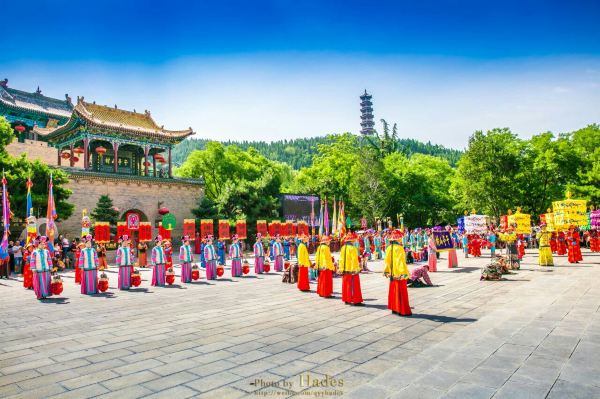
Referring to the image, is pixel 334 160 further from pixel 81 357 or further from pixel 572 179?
pixel 81 357

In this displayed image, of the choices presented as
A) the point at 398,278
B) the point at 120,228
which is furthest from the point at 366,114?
the point at 398,278

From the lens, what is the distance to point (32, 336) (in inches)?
256

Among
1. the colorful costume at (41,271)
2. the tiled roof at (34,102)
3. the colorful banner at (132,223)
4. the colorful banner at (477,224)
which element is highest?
the tiled roof at (34,102)

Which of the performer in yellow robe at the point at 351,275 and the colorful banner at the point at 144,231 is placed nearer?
the performer in yellow robe at the point at 351,275

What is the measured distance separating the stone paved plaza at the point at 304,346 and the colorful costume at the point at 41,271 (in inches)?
13.1

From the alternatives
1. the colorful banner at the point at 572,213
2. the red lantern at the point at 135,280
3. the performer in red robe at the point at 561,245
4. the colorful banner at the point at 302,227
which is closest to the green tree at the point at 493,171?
the performer in red robe at the point at 561,245

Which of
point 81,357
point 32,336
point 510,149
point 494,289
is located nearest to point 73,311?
point 32,336

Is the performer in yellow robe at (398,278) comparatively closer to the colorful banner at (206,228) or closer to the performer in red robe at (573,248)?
the performer in red robe at (573,248)

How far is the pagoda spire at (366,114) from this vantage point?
115688 mm

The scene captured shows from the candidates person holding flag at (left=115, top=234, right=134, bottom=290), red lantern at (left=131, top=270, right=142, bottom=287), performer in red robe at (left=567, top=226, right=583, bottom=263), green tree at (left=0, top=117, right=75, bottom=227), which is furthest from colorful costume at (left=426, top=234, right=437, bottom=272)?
green tree at (left=0, top=117, right=75, bottom=227)

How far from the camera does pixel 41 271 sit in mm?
10203

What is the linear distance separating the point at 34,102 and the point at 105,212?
19.1 m

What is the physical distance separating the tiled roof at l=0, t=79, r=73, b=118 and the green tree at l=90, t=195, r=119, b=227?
1517 centimetres

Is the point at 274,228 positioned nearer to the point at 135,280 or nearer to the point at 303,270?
the point at 135,280
